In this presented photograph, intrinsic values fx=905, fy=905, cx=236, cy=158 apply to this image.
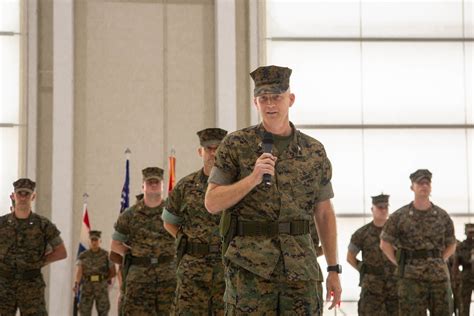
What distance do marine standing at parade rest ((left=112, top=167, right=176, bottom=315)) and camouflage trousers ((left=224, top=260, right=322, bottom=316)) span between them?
11.5 feet

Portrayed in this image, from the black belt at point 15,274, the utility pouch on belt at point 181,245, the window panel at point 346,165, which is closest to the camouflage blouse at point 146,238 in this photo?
the black belt at point 15,274

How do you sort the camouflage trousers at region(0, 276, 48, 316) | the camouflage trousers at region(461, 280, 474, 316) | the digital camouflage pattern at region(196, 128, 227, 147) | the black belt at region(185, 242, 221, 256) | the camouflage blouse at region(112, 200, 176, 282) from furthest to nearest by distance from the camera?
the camouflage trousers at region(461, 280, 474, 316) < the camouflage trousers at region(0, 276, 48, 316) < the camouflage blouse at region(112, 200, 176, 282) < the digital camouflage pattern at region(196, 128, 227, 147) < the black belt at region(185, 242, 221, 256)

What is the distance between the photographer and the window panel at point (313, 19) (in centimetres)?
1469

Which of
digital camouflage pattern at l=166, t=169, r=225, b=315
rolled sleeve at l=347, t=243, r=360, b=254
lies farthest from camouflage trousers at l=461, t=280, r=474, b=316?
digital camouflage pattern at l=166, t=169, r=225, b=315

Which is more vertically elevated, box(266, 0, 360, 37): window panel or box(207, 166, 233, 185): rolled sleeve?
box(266, 0, 360, 37): window panel

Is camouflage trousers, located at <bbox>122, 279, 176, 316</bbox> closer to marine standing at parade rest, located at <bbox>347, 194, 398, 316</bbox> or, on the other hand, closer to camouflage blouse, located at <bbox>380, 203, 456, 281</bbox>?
camouflage blouse, located at <bbox>380, 203, 456, 281</bbox>

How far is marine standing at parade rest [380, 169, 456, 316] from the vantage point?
8148 millimetres

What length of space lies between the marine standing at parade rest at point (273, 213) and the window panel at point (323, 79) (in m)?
10.6

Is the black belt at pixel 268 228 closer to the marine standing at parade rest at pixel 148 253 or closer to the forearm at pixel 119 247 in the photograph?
the marine standing at parade rest at pixel 148 253

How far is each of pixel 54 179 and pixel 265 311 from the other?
1023 centimetres

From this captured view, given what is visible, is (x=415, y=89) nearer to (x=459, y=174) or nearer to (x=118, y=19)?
(x=459, y=174)

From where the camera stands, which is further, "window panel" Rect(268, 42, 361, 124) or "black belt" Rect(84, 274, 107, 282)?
A: "window panel" Rect(268, 42, 361, 124)

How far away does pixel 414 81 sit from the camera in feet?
48.9

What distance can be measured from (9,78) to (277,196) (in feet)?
35.8
